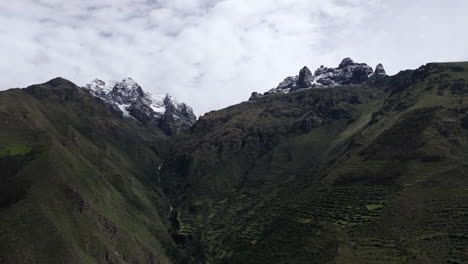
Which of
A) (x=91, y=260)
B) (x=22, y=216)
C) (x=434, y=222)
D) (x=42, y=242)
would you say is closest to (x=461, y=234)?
(x=434, y=222)

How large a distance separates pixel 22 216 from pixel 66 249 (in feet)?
89.2

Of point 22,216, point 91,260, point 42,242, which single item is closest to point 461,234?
point 91,260

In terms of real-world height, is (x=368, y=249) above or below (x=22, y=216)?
below

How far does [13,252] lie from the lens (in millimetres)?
175250

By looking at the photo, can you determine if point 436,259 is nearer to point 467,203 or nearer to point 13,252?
point 467,203

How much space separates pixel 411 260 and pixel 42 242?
15378 cm

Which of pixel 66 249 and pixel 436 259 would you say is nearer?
pixel 436 259

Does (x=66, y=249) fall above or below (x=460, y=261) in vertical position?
above

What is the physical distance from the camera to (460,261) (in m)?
167

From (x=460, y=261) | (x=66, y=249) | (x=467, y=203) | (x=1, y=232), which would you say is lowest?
(x=460, y=261)

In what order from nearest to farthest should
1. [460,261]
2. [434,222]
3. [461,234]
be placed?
1. [460,261]
2. [461,234]
3. [434,222]

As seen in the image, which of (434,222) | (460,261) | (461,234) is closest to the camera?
(460,261)

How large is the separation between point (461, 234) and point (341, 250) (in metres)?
49.9

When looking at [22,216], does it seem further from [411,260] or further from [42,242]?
[411,260]
